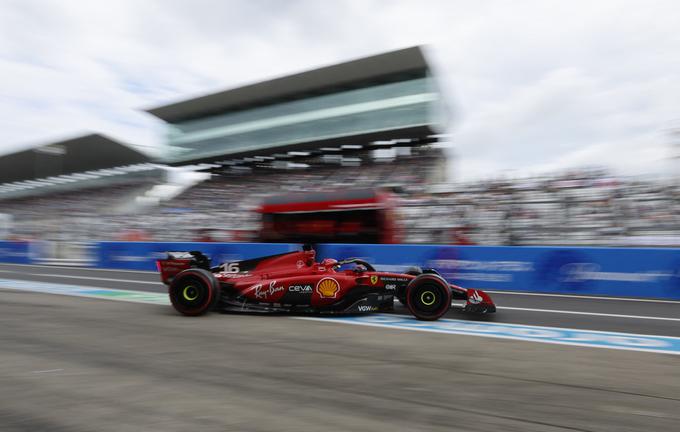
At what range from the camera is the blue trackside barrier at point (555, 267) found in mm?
8562

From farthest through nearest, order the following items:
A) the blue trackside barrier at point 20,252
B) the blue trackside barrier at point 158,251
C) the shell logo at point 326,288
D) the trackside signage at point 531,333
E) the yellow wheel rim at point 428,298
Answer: the blue trackside barrier at point 20,252 → the blue trackside barrier at point 158,251 → the shell logo at point 326,288 → the yellow wheel rim at point 428,298 → the trackside signage at point 531,333

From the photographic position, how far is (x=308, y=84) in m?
32.5

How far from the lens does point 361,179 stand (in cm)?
2798

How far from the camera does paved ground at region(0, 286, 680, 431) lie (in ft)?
9.32

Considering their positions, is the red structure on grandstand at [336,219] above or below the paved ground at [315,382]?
above

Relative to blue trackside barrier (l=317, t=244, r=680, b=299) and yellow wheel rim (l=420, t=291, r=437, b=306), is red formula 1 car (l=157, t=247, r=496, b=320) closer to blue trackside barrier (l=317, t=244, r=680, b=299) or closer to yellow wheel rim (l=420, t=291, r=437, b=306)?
yellow wheel rim (l=420, t=291, r=437, b=306)

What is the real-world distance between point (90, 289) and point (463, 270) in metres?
8.07

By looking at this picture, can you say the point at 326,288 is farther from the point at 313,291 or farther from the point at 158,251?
the point at 158,251

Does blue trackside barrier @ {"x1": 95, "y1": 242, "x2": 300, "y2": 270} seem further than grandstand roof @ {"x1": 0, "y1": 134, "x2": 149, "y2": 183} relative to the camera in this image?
No

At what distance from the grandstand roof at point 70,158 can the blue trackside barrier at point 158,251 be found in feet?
83.6

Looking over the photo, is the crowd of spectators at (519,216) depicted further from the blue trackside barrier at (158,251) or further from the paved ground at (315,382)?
the paved ground at (315,382)

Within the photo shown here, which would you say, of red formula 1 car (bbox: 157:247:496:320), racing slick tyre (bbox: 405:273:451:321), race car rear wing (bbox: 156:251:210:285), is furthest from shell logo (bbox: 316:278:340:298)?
race car rear wing (bbox: 156:251:210:285)

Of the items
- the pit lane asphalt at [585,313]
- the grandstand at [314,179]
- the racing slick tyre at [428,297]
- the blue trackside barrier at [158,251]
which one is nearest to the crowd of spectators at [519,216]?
the grandstand at [314,179]

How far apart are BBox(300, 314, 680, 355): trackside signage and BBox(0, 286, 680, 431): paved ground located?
320 mm
